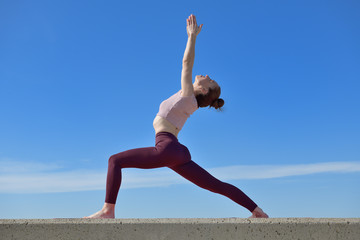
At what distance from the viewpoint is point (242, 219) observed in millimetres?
3043

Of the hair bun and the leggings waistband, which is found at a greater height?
Answer: the hair bun

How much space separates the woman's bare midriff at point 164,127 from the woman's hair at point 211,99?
456mm

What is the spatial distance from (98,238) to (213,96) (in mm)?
2229

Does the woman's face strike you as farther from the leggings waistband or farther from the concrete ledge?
the concrete ledge

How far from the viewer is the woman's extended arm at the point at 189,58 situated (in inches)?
167

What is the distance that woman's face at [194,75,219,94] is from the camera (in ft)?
15.0

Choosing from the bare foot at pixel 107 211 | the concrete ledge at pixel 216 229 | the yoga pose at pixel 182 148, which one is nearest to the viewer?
the concrete ledge at pixel 216 229

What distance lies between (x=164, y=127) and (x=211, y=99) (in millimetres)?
687

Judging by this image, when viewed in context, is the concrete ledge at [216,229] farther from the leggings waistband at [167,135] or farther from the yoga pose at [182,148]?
the leggings waistband at [167,135]

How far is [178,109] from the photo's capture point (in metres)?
4.36

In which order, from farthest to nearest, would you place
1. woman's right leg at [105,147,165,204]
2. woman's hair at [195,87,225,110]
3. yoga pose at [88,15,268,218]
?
woman's hair at [195,87,225,110] → yoga pose at [88,15,268,218] → woman's right leg at [105,147,165,204]

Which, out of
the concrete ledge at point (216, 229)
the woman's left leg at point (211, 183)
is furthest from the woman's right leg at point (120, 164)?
the concrete ledge at point (216, 229)

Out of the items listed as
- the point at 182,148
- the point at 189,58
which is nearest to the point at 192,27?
the point at 189,58

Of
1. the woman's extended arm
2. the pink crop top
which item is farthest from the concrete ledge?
the woman's extended arm
